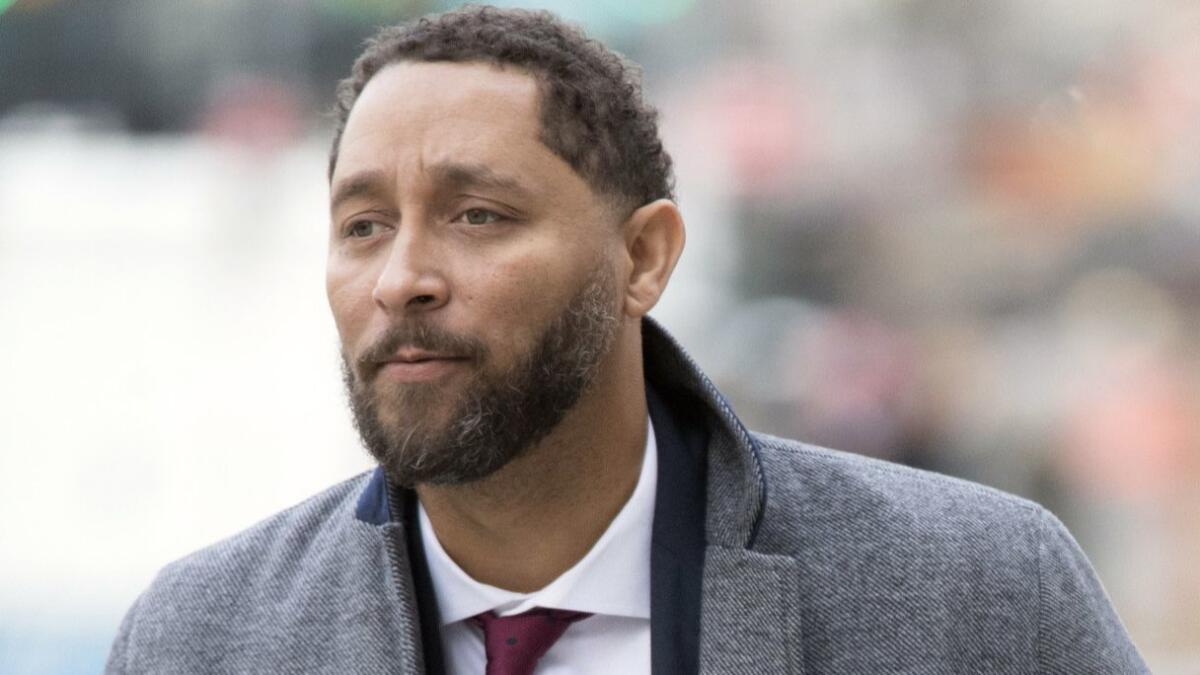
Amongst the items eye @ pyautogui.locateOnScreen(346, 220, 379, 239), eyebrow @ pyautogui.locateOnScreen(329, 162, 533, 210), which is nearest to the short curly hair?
eyebrow @ pyautogui.locateOnScreen(329, 162, 533, 210)

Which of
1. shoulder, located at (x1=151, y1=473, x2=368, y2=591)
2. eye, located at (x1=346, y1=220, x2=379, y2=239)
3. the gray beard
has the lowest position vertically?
shoulder, located at (x1=151, y1=473, x2=368, y2=591)

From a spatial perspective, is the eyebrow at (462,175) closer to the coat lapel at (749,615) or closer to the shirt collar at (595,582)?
the shirt collar at (595,582)

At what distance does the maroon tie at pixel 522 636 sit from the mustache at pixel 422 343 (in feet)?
1.40

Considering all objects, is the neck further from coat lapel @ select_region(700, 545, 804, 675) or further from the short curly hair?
the short curly hair

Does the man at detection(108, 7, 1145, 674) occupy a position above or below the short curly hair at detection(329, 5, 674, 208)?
below

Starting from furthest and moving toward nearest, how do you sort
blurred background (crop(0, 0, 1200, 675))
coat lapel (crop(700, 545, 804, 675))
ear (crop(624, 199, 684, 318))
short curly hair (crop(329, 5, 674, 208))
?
blurred background (crop(0, 0, 1200, 675))
ear (crop(624, 199, 684, 318))
short curly hair (crop(329, 5, 674, 208))
coat lapel (crop(700, 545, 804, 675))

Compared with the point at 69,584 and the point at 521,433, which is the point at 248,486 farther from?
the point at 521,433

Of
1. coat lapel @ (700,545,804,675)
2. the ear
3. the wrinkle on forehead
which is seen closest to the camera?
coat lapel @ (700,545,804,675)

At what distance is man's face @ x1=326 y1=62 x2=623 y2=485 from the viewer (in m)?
2.24

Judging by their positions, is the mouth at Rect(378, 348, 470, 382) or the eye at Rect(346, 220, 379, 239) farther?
the eye at Rect(346, 220, 379, 239)

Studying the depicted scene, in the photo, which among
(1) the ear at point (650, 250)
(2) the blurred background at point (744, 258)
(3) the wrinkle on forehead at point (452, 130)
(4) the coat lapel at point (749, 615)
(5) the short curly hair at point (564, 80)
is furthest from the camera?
(2) the blurred background at point (744, 258)

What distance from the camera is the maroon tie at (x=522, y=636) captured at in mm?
2266

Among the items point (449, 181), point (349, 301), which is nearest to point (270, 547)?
point (349, 301)

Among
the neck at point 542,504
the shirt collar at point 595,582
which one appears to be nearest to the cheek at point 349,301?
the neck at point 542,504
